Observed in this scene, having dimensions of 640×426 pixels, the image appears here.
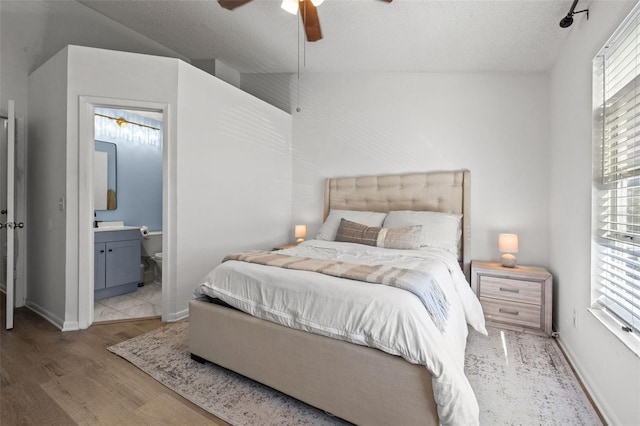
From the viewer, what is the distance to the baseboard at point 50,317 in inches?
102

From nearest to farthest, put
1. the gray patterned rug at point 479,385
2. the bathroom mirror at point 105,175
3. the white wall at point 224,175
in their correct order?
the gray patterned rug at point 479,385 < the white wall at point 224,175 < the bathroom mirror at point 105,175

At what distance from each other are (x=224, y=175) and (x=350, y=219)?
152cm

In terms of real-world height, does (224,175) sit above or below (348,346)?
above

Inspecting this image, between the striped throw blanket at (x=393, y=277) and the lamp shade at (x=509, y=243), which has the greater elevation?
the lamp shade at (x=509, y=243)

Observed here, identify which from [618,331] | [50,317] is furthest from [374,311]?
[50,317]

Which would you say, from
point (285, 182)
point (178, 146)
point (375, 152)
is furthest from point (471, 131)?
point (178, 146)

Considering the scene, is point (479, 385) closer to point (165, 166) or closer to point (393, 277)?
point (393, 277)

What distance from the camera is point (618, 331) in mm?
1491

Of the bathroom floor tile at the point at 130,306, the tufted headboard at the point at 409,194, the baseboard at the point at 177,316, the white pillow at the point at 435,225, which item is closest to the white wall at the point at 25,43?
the bathroom floor tile at the point at 130,306

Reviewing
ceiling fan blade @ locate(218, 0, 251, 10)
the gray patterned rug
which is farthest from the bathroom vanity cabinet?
ceiling fan blade @ locate(218, 0, 251, 10)

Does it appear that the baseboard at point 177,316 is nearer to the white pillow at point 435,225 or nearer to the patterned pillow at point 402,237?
the patterned pillow at point 402,237

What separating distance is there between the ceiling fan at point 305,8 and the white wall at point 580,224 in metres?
1.38

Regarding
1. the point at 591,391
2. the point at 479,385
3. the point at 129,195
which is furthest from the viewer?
the point at 129,195

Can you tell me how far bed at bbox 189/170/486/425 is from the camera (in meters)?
1.28
